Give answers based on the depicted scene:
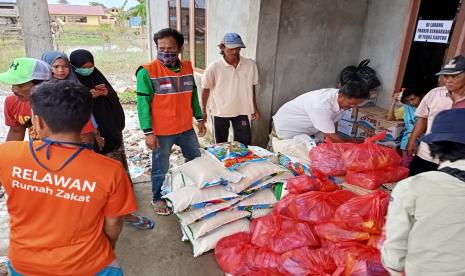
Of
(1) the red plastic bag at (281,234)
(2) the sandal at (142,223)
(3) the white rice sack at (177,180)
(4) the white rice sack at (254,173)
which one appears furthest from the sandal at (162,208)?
(1) the red plastic bag at (281,234)

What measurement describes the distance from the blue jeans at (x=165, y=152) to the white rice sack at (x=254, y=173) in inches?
26.0

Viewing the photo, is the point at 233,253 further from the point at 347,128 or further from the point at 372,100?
the point at 372,100

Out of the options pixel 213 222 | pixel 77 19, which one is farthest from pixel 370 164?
pixel 77 19

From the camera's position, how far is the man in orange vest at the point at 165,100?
2709 mm

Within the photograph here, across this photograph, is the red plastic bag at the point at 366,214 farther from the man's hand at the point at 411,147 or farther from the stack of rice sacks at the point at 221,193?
the man's hand at the point at 411,147

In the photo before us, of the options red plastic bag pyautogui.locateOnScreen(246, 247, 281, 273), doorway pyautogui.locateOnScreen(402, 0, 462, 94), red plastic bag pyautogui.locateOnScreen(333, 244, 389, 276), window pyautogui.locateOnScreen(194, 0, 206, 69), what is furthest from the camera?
window pyautogui.locateOnScreen(194, 0, 206, 69)

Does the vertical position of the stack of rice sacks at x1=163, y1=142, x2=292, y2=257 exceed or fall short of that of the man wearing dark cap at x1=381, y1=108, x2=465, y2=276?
it falls short

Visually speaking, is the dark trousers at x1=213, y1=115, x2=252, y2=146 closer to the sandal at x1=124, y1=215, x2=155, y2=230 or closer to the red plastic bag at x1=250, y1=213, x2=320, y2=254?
the sandal at x1=124, y1=215, x2=155, y2=230

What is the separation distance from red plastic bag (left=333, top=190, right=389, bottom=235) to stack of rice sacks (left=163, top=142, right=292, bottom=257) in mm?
836

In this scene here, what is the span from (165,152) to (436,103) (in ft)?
8.20

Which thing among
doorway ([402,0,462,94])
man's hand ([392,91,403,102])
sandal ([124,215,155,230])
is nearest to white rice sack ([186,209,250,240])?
sandal ([124,215,155,230])

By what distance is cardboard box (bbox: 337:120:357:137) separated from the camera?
427 centimetres

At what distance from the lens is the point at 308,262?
2.07m

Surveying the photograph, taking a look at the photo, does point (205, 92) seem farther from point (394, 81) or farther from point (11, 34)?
point (11, 34)
